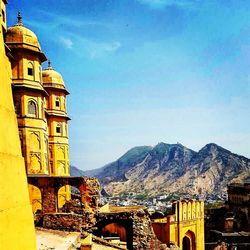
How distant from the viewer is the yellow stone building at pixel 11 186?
16.8 feet

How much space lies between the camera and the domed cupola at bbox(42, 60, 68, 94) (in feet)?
104

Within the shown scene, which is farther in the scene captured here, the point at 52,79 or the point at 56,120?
the point at 56,120

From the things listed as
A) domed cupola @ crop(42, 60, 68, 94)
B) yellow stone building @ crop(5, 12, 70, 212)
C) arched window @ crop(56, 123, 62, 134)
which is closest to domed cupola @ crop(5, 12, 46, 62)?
yellow stone building @ crop(5, 12, 70, 212)

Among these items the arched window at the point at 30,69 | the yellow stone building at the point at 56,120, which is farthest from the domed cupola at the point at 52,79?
the arched window at the point at 30,69

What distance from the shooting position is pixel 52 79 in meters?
31.8

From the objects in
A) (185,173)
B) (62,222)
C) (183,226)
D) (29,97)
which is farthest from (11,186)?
(185,173)

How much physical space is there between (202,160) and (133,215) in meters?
141

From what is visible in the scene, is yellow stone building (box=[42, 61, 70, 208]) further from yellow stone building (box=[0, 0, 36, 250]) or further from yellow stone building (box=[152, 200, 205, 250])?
yellow stone building (box=[0, 0, 36, 250])

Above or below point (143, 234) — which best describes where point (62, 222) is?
above

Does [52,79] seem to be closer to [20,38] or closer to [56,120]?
[56,120]

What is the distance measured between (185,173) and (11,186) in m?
152

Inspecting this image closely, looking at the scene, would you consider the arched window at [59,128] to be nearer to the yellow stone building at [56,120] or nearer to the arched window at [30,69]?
the yellow stone building at [56,120]

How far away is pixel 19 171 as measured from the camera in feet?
19.6

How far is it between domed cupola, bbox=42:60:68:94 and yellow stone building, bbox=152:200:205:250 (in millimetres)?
14948
